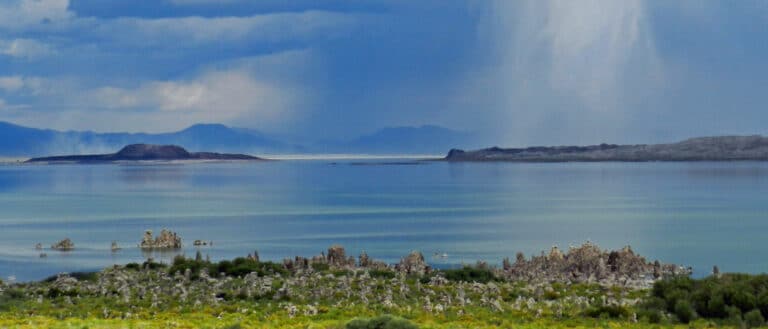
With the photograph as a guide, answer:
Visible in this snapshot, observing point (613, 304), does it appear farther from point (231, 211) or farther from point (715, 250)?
point (231, 211)

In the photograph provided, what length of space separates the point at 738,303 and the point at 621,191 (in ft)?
354

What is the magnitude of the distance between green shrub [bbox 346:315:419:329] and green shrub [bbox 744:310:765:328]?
29.5 feet

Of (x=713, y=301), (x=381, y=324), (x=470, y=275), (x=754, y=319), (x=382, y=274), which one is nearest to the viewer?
(x=381, y=324)

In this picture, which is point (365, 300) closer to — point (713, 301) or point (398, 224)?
point (713, 301)

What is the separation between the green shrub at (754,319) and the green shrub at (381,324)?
353 inches

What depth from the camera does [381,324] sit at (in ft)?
63.9

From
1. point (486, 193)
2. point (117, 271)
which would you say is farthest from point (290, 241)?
point (486, 193)

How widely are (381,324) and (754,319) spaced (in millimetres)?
9840

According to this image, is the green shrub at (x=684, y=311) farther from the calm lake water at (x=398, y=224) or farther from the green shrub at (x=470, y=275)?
the calm lake water at (x=398, y=224)

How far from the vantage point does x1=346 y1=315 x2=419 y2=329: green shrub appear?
19.3 m

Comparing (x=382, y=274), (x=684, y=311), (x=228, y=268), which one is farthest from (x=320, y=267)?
(x=684, y=311)

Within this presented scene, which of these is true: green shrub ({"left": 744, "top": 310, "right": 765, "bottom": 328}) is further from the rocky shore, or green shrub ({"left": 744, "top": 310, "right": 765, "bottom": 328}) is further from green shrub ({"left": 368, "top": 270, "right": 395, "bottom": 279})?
green shrub ({"left": 368, "top": 270, "right": 395, "bottom": 279})

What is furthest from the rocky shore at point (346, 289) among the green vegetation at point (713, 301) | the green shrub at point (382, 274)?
the green vegetation at point (713, 301)

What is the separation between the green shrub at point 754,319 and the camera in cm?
2311
